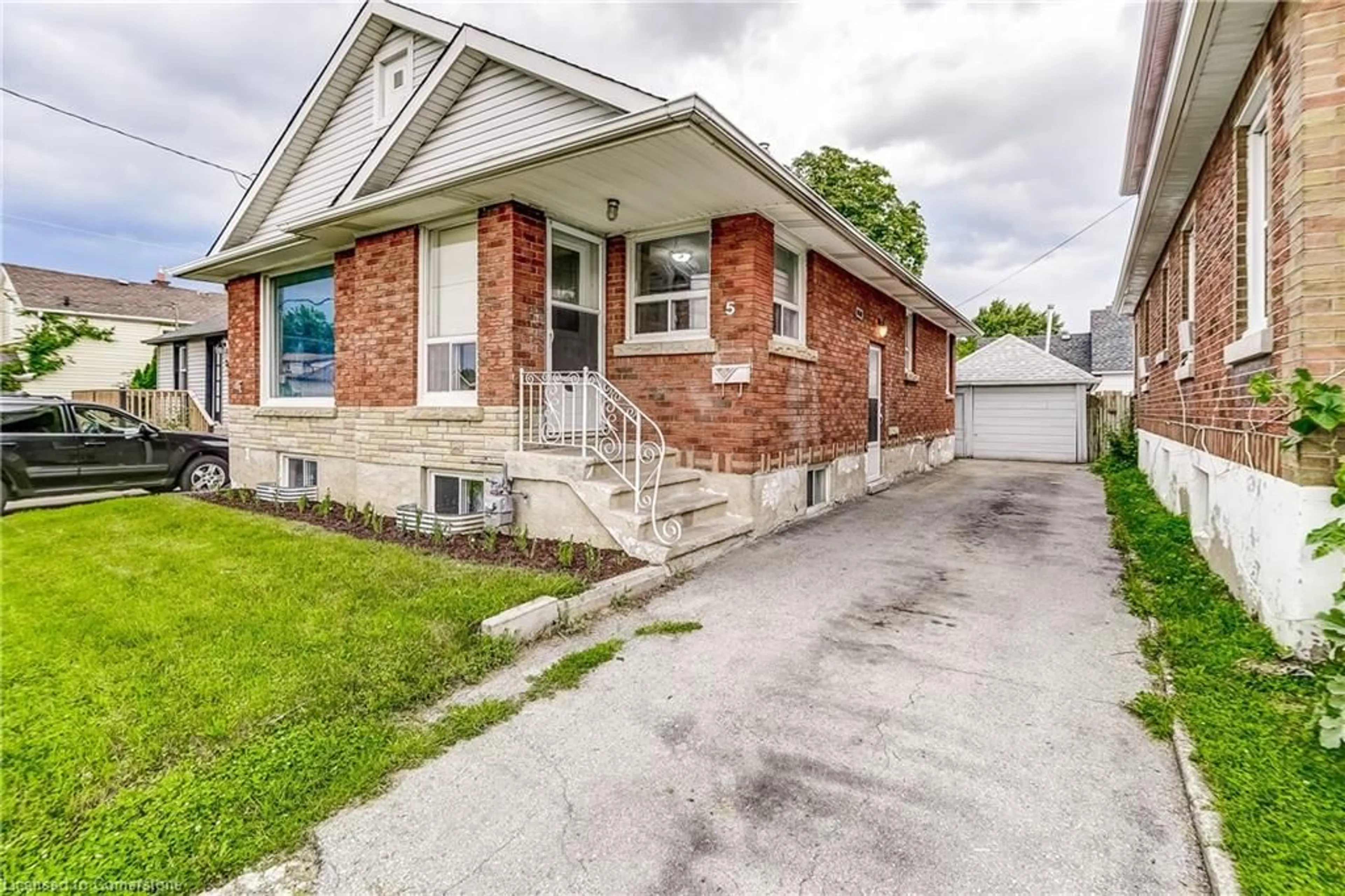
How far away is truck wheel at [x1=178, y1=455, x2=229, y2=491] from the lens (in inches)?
405

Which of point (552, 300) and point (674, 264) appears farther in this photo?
point (674, 264)

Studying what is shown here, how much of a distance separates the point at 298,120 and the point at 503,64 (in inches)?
175

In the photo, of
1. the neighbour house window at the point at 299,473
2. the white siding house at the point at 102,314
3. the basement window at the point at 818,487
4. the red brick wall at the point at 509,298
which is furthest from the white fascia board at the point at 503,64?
the white siding house at the point at 102,314

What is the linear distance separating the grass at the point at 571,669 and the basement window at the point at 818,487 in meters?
5.11

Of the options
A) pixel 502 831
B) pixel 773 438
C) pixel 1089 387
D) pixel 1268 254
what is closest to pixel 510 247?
pixel 773 438

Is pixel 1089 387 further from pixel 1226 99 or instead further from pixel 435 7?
pixel 435 7

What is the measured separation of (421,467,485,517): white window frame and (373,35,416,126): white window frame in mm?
4873

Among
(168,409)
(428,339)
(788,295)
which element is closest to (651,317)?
(788,295)

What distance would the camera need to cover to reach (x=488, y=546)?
235 inches

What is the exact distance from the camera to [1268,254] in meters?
4.00

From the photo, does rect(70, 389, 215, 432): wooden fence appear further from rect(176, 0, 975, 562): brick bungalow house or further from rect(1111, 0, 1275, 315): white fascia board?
rect(1111, 0, 1275, 315): white fascia board

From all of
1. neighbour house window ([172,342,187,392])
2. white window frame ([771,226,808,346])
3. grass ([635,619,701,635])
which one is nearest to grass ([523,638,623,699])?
grass ([635,619,701,635])

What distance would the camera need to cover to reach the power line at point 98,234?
18938 millimetres

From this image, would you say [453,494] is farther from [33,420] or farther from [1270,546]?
[1270,546]
